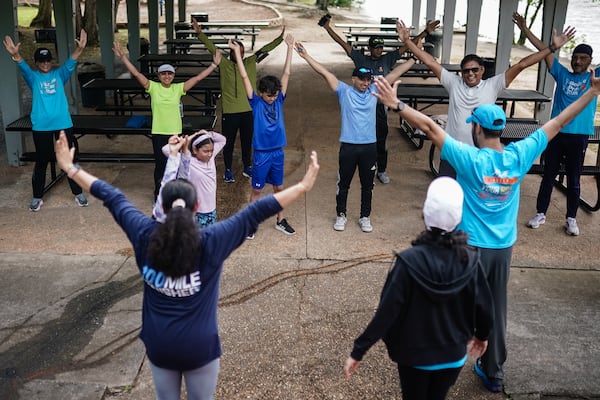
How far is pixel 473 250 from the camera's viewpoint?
2.94 meters

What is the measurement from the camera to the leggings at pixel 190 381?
9.77 ft

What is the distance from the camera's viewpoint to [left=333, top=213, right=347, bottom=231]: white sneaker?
6.78m

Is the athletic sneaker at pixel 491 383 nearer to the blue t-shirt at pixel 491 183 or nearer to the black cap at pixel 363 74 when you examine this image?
the blue t-shirt at pixel 491 183

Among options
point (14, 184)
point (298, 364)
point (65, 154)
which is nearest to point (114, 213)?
point (65, 154)

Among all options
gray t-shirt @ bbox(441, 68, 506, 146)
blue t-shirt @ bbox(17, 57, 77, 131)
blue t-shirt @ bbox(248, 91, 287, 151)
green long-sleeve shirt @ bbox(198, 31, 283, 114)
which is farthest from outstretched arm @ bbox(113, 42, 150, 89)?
gray t-shirt @ bbox(441, 68, 506, 146)

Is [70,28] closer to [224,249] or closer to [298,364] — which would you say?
[298,364]

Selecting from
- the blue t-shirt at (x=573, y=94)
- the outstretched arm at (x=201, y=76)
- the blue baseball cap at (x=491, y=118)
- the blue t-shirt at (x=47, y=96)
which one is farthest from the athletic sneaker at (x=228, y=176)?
the blue baseball cap at (x=491, y=118)

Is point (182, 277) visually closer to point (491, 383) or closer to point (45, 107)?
point (491, 383)

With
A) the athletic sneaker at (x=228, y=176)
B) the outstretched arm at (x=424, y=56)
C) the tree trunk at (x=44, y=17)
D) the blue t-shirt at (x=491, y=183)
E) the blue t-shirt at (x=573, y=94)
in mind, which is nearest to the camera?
the blue t-shirt at (x=491, y=183)

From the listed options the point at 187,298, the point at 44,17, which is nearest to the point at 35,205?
the point at 187,298

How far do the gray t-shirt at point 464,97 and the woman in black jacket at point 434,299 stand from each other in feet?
10.2

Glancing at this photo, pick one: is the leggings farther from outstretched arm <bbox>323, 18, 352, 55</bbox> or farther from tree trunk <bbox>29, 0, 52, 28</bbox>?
tree trunk <bbox>29, 0, 52, 28</bbox>

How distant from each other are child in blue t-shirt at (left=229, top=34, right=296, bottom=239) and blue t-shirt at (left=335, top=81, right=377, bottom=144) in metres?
0.61

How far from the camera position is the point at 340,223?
6.80 m
